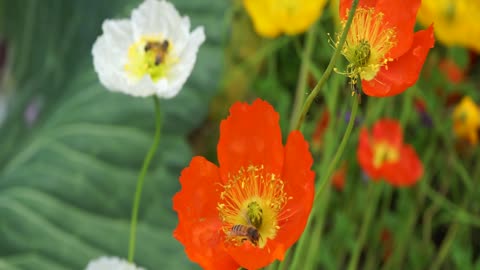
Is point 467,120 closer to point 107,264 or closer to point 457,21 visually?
point 457,21

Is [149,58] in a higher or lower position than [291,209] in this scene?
higher

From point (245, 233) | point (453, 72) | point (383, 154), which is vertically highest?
point (453, 72)

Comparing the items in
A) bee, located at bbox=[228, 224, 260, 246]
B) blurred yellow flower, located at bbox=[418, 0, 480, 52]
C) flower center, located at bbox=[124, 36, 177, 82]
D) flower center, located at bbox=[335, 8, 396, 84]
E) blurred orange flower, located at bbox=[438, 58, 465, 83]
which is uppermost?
blurred orange flower, located at bbox=[438, 58, 465, 83]

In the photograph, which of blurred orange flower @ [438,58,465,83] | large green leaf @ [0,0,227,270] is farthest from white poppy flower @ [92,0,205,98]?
blurred orange flower @ [438,58,465,83]

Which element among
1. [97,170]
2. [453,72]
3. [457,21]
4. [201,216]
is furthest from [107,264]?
[453,72]

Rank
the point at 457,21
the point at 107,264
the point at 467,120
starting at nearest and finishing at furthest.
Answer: the point at 107,264, the point at 457,21, the point at 467,120

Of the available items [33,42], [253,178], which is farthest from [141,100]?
[253,178]

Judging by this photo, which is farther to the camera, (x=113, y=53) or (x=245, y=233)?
(x=113, y=53)

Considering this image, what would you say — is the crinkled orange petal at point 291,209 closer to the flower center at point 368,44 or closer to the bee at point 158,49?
the flower center at point 368,44

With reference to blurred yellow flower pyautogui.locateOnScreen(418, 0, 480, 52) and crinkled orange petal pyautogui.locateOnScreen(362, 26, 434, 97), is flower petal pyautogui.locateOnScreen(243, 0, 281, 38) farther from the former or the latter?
crinkled orange petal pyautogui.locateOnScreen(362, 26, 434, 97)
